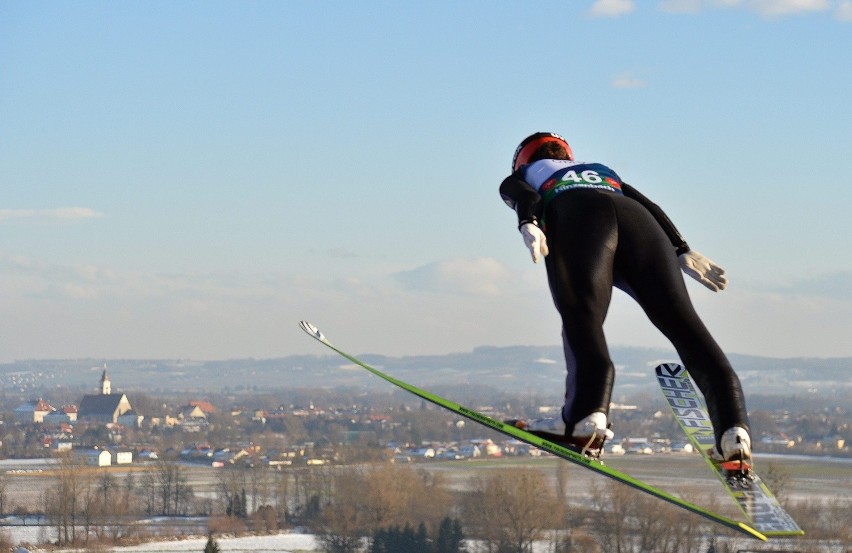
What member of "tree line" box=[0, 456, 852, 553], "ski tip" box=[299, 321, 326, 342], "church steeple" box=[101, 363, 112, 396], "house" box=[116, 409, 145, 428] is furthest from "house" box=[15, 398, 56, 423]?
"ski tip" box=[299, 321, 326, 342]

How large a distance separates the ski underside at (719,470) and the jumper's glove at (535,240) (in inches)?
41.2

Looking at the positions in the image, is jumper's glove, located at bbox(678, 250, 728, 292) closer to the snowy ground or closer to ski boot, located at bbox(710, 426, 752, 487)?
ski boot, located at bbox(710, 426, 752, 487)

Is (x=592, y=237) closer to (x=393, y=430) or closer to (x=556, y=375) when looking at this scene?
(x=393, y=430)

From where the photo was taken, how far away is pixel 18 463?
354 ft

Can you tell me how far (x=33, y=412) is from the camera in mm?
140000

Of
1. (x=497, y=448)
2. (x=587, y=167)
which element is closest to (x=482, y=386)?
(x=497, y=448)

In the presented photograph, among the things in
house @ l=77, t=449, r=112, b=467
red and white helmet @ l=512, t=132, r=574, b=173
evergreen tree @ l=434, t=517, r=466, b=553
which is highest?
red and white helmet @ l=512, t=132, r=574, b=173

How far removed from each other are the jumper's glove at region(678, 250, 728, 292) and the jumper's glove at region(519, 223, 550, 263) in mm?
678

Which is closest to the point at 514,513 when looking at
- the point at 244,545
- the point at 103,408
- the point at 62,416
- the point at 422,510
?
the point at 422,510

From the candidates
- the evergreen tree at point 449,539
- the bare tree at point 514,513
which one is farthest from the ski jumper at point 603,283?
the bare tree at point 514,513

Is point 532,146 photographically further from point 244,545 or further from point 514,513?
point 244,545

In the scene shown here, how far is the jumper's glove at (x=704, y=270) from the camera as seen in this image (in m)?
6.07

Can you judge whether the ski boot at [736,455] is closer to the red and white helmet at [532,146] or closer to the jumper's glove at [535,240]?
the jumper's glove at [535,240]

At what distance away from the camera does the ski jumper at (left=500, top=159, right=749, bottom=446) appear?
575 cm
